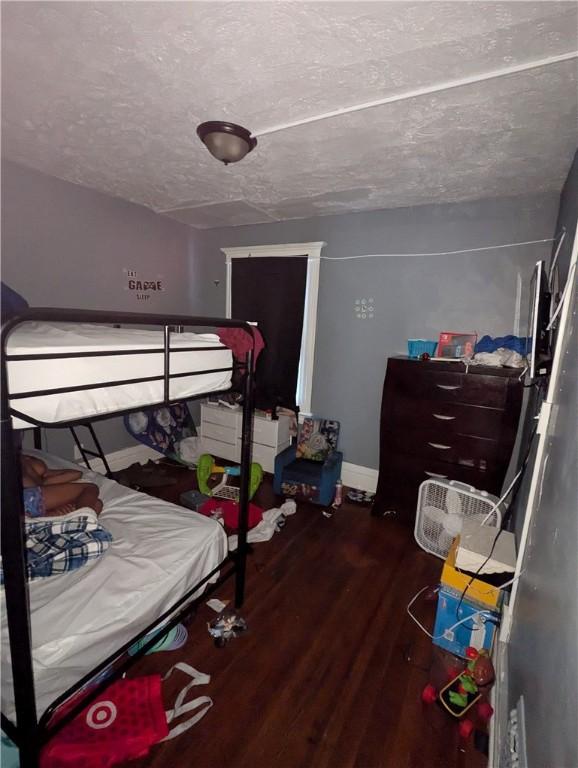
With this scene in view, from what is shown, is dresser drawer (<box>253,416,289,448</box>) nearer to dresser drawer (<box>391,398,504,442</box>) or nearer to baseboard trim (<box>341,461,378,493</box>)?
baseboard trim (<box>341,461,378,493</box>)

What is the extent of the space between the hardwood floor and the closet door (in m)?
1.65

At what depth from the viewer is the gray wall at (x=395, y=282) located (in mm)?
2520

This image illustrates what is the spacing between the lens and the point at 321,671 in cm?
155

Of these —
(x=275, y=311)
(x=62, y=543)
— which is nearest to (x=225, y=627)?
(x=62, y=543)

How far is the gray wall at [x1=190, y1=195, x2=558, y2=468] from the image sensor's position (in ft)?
8.27

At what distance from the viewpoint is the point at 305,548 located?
94.9 inches

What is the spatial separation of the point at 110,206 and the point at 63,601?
10.1 feet

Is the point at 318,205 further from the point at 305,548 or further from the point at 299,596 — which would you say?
the point at 299,596

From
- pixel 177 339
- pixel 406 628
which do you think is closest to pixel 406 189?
pixel 177 339

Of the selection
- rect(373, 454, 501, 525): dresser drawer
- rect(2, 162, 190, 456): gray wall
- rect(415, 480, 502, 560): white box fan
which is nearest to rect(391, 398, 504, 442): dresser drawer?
rect(373, 454, 501, 525): dresser drawer

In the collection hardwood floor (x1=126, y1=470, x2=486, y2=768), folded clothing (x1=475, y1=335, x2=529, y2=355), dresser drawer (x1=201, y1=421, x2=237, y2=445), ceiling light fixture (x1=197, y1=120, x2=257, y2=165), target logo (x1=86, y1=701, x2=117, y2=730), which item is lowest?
hardwood floor (x1=126, y1=470, x2=486, y2=768)

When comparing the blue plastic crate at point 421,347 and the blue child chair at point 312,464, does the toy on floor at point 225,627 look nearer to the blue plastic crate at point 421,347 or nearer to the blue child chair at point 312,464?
the blue child chair at point 312,464

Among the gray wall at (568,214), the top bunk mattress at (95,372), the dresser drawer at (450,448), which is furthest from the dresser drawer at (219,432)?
the gray wall at (568,214)

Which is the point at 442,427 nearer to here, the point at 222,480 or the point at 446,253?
the point at 446,253
